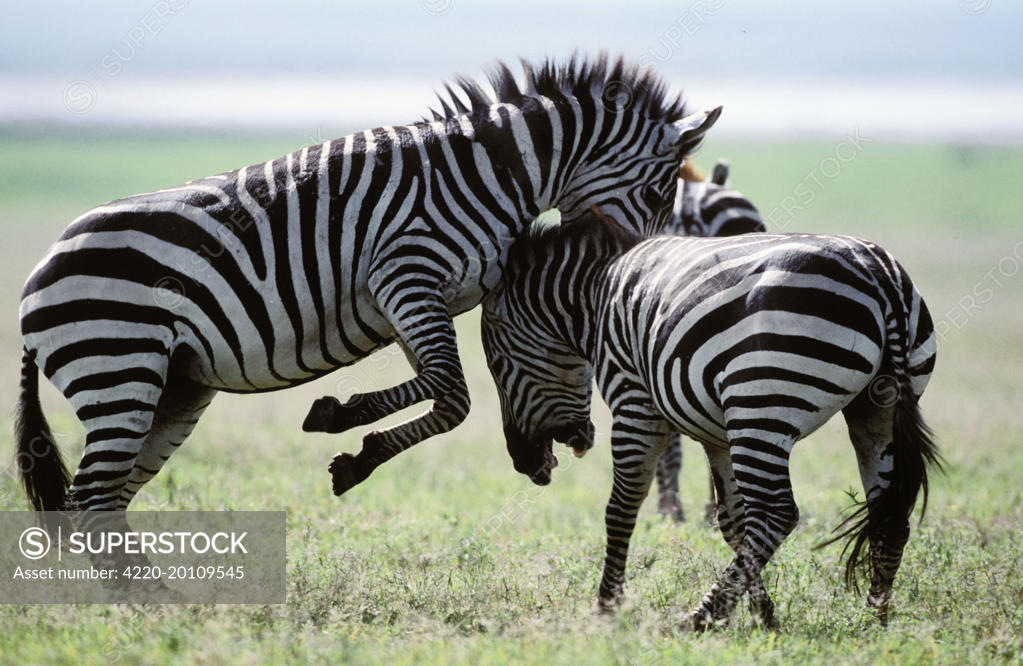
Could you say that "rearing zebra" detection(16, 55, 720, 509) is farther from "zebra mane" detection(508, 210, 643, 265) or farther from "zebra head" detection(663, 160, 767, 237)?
"zebra head" detection(663, 160, 767, 237)

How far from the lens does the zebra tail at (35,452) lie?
6910 mm

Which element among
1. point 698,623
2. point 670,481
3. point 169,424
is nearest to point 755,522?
point 698,623

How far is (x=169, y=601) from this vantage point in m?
5.84

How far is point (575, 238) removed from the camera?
7.30 metres

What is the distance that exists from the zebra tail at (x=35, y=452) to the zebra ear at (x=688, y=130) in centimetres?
456

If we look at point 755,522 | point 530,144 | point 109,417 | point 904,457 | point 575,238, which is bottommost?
point 755,522

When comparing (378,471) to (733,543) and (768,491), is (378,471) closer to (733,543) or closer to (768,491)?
(733,543)

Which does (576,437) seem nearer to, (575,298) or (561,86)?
(575,298)

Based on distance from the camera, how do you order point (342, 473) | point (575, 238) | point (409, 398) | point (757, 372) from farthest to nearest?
point (575, 238)
point (409, 398)
point (342, 473)
point (757, 372)

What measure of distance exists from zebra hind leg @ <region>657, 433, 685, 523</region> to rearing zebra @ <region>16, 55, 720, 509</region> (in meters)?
3.38

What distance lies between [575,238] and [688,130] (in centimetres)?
111


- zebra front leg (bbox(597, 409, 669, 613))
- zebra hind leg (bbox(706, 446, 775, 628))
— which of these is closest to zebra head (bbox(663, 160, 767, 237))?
zebra hind leg (bbox(706, 446, 775, 628))

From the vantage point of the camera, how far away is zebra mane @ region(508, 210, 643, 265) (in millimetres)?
7191
